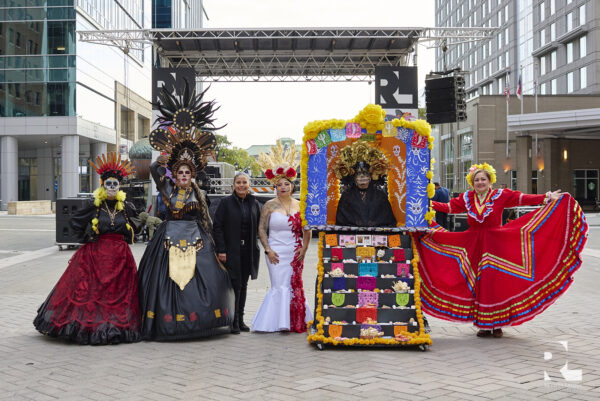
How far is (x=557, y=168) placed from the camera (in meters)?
42.8

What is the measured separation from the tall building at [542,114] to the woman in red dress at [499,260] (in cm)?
2777

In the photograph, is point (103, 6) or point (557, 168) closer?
point (557, 168)

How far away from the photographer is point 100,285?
679 centimetres

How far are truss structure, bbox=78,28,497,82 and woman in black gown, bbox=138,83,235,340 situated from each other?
613 inches

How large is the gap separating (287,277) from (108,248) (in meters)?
2.04

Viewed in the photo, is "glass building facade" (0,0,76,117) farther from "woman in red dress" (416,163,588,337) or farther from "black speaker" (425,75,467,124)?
"woman in red dress" (416,163,588,337)

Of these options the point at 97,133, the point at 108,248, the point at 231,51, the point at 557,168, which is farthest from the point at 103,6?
the point at 108,248

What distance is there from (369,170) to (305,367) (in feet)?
7.38

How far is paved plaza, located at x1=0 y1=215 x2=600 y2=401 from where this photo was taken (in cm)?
491

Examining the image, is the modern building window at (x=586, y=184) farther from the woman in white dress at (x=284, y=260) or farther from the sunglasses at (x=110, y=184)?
the sunglasses at (x=110, y=184)

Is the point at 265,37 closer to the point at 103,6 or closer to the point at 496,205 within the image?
the point at 496,205

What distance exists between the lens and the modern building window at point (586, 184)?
4325cm

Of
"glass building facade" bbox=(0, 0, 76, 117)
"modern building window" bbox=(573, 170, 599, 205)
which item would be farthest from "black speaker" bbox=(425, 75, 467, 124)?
"glass building facade" bbox=(0, 0, 76, 117)

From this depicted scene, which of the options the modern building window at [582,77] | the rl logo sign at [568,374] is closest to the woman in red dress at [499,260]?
the rl logo sign at [568,374]
